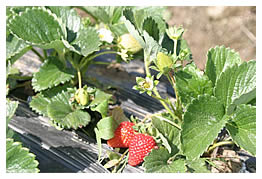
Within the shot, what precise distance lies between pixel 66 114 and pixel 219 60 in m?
0.45

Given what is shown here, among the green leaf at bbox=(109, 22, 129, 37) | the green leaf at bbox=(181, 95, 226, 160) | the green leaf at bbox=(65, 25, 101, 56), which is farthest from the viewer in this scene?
the green leaf at bbox=(109, 22, 129, 37)

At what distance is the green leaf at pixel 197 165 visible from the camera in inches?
35.0

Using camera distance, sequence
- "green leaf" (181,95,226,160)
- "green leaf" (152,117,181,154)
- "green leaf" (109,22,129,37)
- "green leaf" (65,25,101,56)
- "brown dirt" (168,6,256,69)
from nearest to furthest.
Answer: "green leaf" (181,95,226,160) < "green leaf" (152,117,181,154) < "green leaf" (65,25,101,56) < "green leaf" (109,22,129,37) < "brown dirt" (168,6,256,69)

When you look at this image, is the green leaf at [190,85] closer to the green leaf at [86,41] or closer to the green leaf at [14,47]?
the green leaf at [86,41]

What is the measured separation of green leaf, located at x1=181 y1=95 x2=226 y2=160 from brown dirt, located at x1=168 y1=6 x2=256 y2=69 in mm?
1421

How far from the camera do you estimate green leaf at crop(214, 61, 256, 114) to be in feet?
2.89

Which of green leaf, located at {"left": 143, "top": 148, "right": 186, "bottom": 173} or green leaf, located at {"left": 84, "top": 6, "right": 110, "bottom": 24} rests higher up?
green leaf, located at {"left": 84, "top": 6, "right": 110, "bottom": 24}

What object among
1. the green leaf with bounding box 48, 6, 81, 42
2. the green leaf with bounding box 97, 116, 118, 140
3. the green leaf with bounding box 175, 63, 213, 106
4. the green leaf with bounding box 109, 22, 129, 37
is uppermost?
the green leaf with bounding box 48, 6, 81, 42

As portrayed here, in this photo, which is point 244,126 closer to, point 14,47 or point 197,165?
point 197,165

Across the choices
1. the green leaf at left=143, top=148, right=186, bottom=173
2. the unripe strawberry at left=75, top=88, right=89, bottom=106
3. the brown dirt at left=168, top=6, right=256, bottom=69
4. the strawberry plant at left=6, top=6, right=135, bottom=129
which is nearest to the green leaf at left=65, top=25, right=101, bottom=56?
the strawberry plant at left=6, top=6, right=135, bottom=129

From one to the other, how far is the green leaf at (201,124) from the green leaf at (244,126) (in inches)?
1.3

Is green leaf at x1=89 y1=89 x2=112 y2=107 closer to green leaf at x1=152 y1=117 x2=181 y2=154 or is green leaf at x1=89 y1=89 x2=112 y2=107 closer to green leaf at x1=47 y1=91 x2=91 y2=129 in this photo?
green leaf at x1=47 y1=91 x2=91 y2=129

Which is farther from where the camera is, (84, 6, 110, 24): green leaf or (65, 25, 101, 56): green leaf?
(84, 6, 110, 24): green leaf
